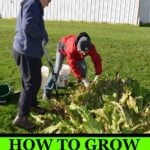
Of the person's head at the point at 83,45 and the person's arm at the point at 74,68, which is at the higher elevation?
the person's head at the point at 83,45

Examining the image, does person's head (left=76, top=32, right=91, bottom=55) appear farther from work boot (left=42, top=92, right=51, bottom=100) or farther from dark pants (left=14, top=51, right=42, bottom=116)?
work boot (left=42, top=92, right=51, bottom=100)

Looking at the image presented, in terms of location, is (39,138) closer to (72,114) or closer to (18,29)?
(72,114)

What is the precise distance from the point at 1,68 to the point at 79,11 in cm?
1031

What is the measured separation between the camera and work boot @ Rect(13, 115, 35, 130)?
6.82m

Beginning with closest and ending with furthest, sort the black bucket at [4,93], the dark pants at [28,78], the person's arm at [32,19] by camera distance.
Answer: the person's arm at [32,19] → the dark pants at [28,78] → the black bucket at [4,93]

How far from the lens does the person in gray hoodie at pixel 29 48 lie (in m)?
6.50

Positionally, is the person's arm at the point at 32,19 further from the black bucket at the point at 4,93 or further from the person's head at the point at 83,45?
the black bucket at the point at 4,93

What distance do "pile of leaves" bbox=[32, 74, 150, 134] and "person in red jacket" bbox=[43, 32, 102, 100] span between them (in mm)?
259

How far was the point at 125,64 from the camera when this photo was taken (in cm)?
1042

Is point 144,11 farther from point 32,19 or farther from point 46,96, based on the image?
point 32,19

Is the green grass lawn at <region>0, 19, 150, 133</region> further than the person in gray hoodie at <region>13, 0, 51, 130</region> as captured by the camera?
Yes

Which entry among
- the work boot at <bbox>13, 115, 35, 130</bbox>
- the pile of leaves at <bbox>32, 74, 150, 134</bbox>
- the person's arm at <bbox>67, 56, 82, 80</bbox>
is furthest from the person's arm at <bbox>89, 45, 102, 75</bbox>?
the work boot at <bbox>13, 115, 35, 130</bbox>

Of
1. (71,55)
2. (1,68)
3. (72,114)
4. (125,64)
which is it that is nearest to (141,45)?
(125,64)

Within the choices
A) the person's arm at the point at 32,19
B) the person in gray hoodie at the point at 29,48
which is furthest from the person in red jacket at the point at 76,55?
the person's arm at the point at 32,19
